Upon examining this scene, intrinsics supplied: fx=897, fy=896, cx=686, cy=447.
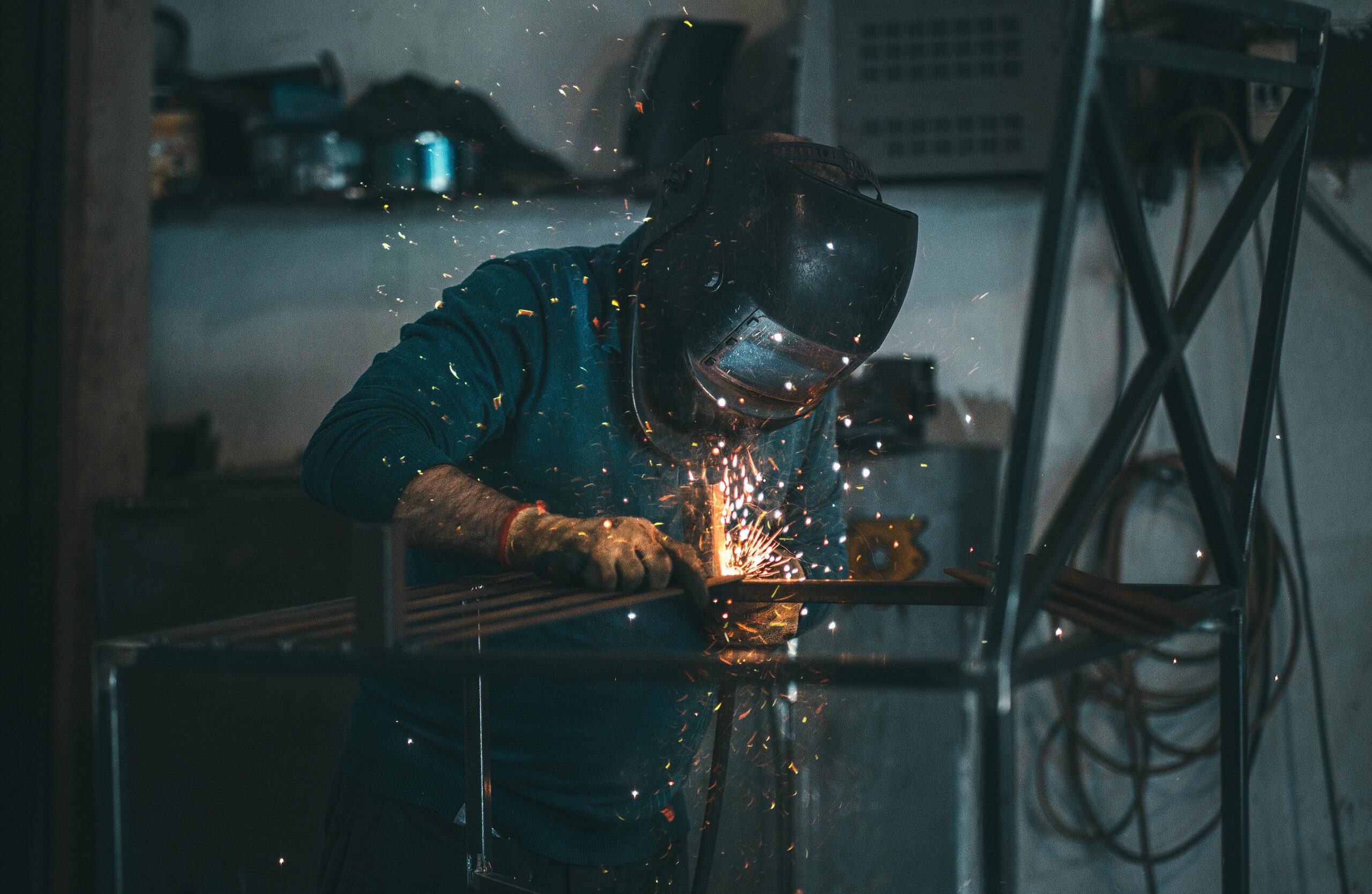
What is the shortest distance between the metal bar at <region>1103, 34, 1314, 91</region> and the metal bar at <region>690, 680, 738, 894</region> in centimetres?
67

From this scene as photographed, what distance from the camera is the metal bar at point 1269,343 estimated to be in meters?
0.75

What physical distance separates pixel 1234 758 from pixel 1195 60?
554 millimetres

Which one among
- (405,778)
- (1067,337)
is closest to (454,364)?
(405,778)

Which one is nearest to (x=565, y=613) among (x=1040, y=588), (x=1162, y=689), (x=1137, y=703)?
(x=1040, y=588)

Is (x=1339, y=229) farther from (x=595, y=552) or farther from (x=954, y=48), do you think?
(x=595, y=552)

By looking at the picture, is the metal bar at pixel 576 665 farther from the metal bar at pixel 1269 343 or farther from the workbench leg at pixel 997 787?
the metal bar at pixel 1269 343

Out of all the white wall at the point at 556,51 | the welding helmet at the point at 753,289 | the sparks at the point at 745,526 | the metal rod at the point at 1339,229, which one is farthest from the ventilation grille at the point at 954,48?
the sparks at the point at 745,526

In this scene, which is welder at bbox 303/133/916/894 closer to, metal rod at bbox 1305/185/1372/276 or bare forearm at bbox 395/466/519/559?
bare forearm at bbox 395/466/519/559

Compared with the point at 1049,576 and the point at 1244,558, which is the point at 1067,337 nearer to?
the point at 1244,558

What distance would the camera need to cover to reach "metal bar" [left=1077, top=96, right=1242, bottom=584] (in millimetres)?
548

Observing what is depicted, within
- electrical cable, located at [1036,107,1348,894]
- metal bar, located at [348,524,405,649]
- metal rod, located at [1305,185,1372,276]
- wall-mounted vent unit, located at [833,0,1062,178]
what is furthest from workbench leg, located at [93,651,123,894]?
metal rod, located at [1305,185,1372,276]

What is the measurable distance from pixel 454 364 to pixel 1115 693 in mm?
1607

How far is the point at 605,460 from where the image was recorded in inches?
36.5

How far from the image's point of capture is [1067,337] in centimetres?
189
